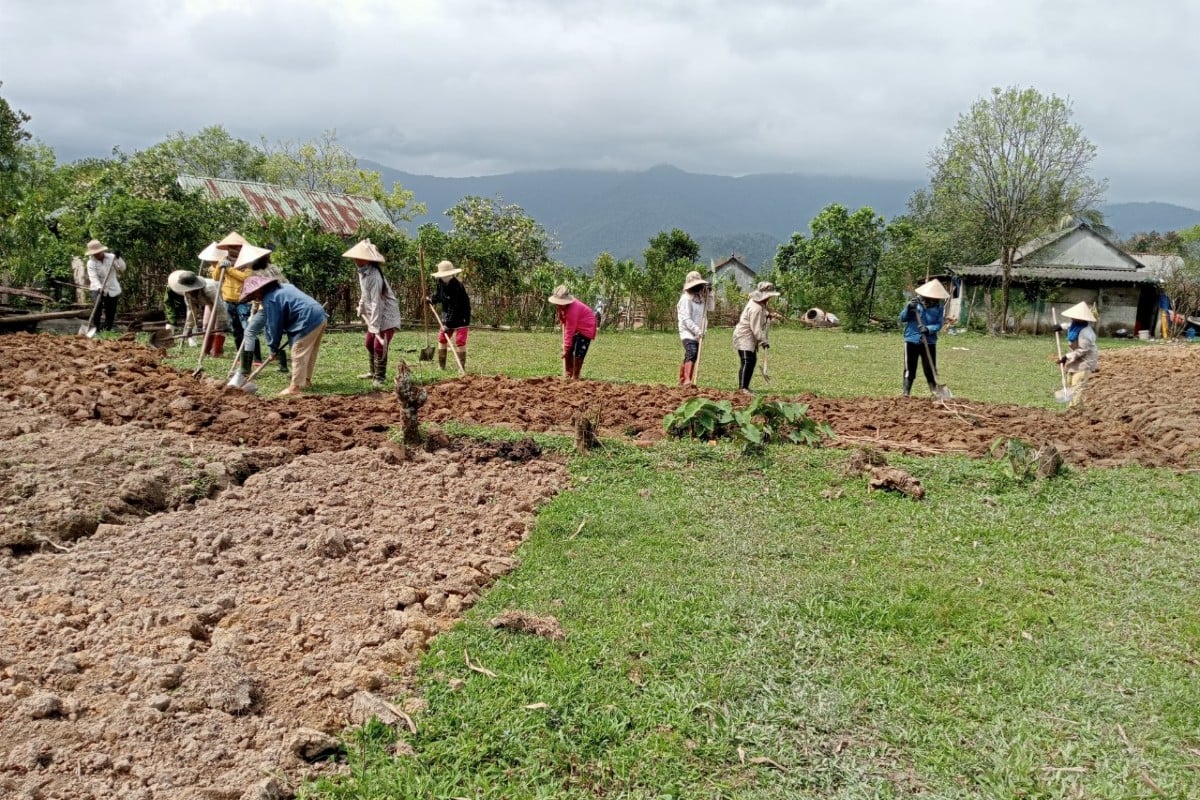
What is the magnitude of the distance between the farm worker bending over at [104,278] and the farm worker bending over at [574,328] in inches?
312

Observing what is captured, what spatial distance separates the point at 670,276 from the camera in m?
26.0

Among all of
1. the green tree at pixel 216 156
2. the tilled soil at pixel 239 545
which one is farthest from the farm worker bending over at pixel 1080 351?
the green tree at pixel 216 156

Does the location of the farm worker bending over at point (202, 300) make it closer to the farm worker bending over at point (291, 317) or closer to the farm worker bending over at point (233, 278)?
the farm worker bending over at point (233, 278)

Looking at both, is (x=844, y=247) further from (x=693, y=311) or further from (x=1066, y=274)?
(x=693, y=311)

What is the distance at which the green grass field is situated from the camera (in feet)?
9.12

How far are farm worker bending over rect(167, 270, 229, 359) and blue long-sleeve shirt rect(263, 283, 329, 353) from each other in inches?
65.1

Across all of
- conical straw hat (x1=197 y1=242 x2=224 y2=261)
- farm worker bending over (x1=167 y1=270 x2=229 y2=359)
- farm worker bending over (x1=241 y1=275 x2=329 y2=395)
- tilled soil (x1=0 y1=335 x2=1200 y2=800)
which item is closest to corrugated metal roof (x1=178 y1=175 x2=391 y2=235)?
conical straw hat (x1=197 y1=242 x2=224 y2=261)

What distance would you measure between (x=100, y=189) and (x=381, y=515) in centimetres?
1624

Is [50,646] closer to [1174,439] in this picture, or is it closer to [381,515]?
[381,515]

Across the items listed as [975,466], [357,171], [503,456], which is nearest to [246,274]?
[503,456]

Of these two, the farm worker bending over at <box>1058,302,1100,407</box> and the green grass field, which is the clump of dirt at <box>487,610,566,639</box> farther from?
the farm worker bending over at <box>1058,302,1100,407</box>

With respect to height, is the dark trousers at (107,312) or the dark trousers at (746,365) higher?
the dark trousers at (107,312)

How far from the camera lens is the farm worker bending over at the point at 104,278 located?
13227 mm

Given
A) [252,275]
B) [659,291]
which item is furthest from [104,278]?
[659,291]
